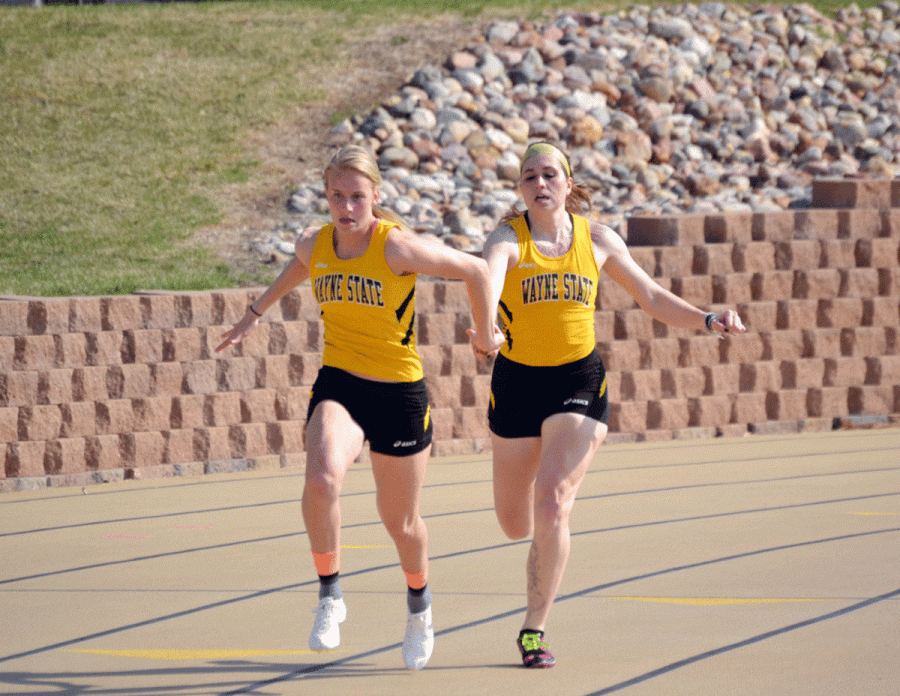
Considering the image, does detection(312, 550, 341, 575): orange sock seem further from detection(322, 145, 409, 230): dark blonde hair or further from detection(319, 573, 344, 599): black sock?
detection(322, 145, 409, 230): dark blonde hair

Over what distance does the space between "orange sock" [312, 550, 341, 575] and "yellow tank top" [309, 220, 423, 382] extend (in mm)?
679

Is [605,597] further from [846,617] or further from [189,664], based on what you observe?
[189,664]

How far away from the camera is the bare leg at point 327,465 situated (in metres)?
4.67

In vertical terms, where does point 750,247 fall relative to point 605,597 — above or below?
above

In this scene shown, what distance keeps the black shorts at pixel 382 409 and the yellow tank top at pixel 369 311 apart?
0.15 ft

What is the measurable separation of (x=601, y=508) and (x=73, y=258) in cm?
657

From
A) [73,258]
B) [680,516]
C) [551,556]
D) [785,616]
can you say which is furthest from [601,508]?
[73,258]

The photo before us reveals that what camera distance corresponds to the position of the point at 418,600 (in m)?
4.94

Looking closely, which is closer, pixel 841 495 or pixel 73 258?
pixel 841 495

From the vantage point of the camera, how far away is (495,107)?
15922 millimetres

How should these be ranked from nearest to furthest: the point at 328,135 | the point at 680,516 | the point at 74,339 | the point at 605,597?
1. the point at 605,597
2. the point at 680,516
3. the point at 74,339
4. the point at 328,135

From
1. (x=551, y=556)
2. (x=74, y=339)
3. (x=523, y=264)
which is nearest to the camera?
(x=551, y=556)

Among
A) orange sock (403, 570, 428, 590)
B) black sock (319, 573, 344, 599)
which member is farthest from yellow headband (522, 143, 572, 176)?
black sock (319, 573, 344, 599)

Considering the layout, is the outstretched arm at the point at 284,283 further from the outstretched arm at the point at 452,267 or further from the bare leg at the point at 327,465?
the bare leg at the point at 327,465
